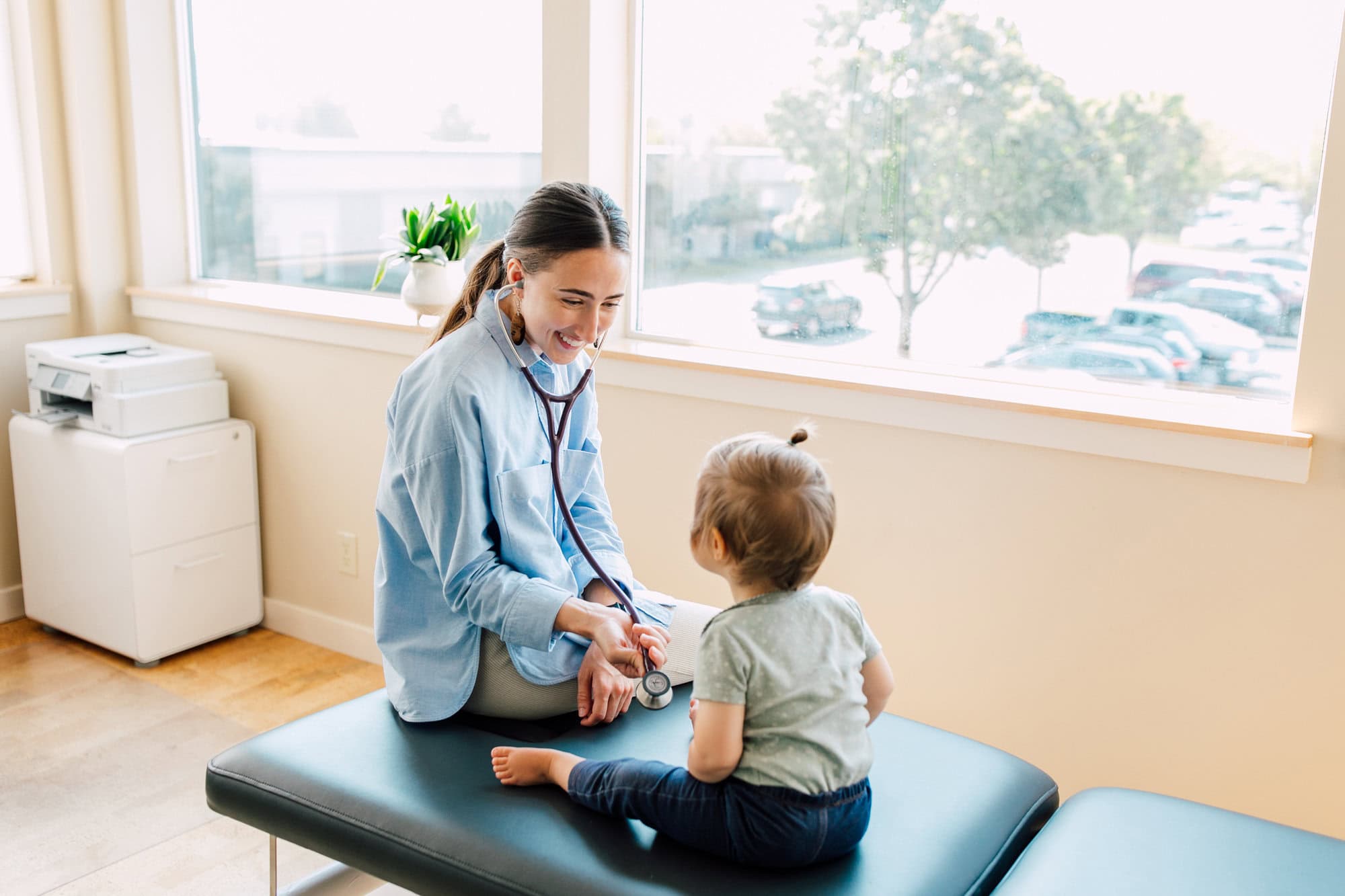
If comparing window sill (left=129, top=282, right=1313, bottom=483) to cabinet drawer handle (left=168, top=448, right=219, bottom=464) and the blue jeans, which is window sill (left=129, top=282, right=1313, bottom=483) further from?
the blue jeans

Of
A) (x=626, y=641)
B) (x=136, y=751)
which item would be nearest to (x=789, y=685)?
(x=626, y=641)

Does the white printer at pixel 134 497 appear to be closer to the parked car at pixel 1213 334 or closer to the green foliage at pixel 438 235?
the green foliage at pixel 438 235

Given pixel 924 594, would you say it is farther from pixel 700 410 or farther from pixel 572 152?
pixel 572 152

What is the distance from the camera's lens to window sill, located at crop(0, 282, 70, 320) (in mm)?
3006

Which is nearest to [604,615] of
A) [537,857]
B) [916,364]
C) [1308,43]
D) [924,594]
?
[537,857]

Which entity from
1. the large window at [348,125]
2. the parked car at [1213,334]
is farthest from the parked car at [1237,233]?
the large window at [348,125]

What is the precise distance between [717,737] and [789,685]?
91 mm

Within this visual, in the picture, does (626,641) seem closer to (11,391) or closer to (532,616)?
(532,616)

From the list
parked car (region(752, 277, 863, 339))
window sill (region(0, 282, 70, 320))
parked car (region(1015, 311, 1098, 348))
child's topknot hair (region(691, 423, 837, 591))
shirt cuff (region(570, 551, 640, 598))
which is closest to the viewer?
child's topknot hair (region(691, 423, 837, 591))

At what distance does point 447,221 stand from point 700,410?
759 mm

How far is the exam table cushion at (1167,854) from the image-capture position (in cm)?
127

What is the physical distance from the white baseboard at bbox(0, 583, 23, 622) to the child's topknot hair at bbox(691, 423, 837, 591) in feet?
8.65

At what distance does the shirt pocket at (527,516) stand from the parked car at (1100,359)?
0.93m

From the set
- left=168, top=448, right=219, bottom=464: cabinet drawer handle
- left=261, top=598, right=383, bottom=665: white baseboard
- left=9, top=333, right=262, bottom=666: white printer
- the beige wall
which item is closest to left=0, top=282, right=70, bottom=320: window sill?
the beige wall
